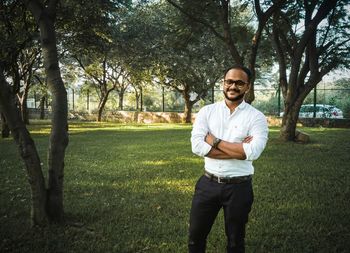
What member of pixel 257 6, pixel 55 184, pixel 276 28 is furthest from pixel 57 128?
pixel 276 28

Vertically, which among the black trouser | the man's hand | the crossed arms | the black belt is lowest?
the black trouser

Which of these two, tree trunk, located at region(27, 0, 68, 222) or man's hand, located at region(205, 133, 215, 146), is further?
tree trunk, located at region(27, 0, 68, 222)

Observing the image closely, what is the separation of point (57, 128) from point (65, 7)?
11323 millimetres

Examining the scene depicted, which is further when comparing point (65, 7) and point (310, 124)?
point (310, 124)

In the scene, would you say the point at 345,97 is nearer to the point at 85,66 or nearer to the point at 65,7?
the point at 65,7

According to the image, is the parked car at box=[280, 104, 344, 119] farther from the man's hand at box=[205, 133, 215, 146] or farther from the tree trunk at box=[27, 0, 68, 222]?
the man's hand at box=[205, 133, 215, 146]

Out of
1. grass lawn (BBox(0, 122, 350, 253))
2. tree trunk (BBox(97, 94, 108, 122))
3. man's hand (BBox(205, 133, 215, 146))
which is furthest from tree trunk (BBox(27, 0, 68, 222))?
tree trunk (BBox(97, 94, 108, 122))

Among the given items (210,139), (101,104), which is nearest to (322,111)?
(101,104)

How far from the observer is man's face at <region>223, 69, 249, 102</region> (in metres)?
3.62

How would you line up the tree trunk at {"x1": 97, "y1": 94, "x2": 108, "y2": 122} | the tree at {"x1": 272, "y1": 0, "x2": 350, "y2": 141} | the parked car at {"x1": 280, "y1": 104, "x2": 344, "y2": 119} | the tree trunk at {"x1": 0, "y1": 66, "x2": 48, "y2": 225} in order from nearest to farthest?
the tree trunk at {"x1": 0, "y1": 66, "x2": 48, "y2": 225}
the tree at {"x1": 272, "y1": 0, "x2": 350, "y2": 141}
the parked car at {"x1": 280, "y1": 104, "x2": 344, "y2": 119}
the tree trunk at {"x1": 97, "y1": 94, "x2": 108, "y2": 122}

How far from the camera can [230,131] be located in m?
3.75

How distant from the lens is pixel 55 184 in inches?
217

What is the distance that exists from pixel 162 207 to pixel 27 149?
254 centimetres

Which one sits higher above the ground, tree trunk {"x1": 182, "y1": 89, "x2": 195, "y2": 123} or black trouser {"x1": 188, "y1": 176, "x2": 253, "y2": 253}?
tree trunk {"x1": 182, "y1": 89, "x2": 195, "y2": 123}
